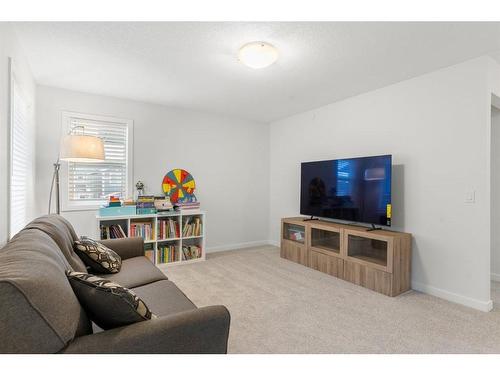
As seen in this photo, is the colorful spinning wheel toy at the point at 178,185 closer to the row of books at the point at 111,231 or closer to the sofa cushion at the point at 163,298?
the row of books at the point at 111,231

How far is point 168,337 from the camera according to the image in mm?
1074

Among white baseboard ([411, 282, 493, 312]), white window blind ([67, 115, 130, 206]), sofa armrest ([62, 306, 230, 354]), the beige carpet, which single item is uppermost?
white window blind ([67, 115, 130, 206])

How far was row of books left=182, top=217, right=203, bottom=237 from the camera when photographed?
4023 millimetres

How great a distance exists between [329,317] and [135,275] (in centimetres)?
162

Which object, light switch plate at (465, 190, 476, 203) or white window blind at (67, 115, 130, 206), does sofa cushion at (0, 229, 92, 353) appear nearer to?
white window blind at (67, 115, 130, 206)

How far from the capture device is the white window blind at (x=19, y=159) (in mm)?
2145

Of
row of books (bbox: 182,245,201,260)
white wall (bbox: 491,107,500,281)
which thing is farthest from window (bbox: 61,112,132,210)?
white wall (bbox: 491,107,500,281)

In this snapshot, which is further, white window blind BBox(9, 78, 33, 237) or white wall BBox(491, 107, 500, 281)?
white wall BBox(491, 107, 500, 281)

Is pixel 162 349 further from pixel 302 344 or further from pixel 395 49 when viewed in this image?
pixel 395 49

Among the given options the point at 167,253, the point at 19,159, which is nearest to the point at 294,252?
the point at 167,253

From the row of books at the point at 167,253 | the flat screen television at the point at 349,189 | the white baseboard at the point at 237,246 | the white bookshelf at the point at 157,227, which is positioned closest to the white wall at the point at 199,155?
the white baseboard at the point at 237,246

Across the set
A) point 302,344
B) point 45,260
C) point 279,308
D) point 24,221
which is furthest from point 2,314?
point 24,221

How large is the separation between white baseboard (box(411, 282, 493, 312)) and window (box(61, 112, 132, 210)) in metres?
3.78
